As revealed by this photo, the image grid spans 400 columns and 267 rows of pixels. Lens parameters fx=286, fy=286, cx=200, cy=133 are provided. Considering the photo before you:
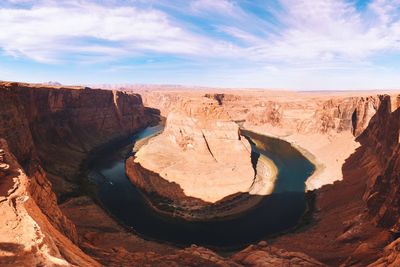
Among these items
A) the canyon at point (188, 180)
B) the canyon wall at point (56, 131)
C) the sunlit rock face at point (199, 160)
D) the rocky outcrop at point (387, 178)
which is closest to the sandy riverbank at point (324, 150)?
the canyon at point (188, 180)

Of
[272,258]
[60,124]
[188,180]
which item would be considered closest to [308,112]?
[188,180]

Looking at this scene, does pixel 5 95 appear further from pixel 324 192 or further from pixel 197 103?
pixel 324 192

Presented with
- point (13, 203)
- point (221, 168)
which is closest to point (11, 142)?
point (13, 203)

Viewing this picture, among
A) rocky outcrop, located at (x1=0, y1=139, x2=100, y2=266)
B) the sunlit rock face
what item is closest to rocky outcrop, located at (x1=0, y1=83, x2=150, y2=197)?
rocky outcrop, located at (x1=0, y1=139, x2=100, y2=266)

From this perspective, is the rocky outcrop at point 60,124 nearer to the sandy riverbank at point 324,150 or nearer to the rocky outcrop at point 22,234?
the rocky outcrop at point 22,234

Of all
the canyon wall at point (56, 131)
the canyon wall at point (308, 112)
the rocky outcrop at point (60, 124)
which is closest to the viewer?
the canyon wall at point (56, 131)

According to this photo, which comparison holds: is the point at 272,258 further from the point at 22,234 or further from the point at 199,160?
the point at 199,160

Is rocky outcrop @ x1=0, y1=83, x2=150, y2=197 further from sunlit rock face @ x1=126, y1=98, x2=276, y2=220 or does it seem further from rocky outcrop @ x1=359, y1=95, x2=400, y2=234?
rocky outcrop @ x1=359, y1=95, x2=400, y2=234

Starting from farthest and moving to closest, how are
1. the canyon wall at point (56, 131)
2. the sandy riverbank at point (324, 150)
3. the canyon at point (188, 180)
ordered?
the sandy riverbank at point (324, 150) < the canyon wall at point (56, 131) < the canyon at point (188, 180)
